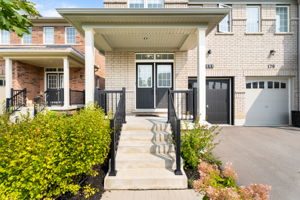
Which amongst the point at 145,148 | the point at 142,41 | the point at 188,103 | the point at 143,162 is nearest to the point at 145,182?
the point at 143,162

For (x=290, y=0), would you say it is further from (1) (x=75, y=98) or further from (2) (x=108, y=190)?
(1) (x=75, y=98)

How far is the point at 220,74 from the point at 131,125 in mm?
4975

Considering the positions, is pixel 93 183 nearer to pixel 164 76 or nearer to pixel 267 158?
pixel 267 158

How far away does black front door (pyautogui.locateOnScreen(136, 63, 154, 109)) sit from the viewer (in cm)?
659

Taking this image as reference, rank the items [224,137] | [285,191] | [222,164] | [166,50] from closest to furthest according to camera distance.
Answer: [285,191] < [222,164] < [224,137] < [166,50]

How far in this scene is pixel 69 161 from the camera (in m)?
2.18

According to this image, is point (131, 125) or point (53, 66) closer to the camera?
point (131, 125)

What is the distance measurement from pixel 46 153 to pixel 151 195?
5.56ft

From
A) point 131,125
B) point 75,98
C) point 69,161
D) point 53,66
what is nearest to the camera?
point 69,161

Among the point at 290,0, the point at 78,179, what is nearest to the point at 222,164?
the point at 78,179

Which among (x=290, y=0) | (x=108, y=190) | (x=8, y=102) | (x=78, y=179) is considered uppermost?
(x=290, y=0)

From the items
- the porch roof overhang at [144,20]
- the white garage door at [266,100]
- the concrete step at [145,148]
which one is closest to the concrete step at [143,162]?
the concrete step at [145,148]

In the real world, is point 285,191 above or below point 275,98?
below

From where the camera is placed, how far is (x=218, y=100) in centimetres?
704
